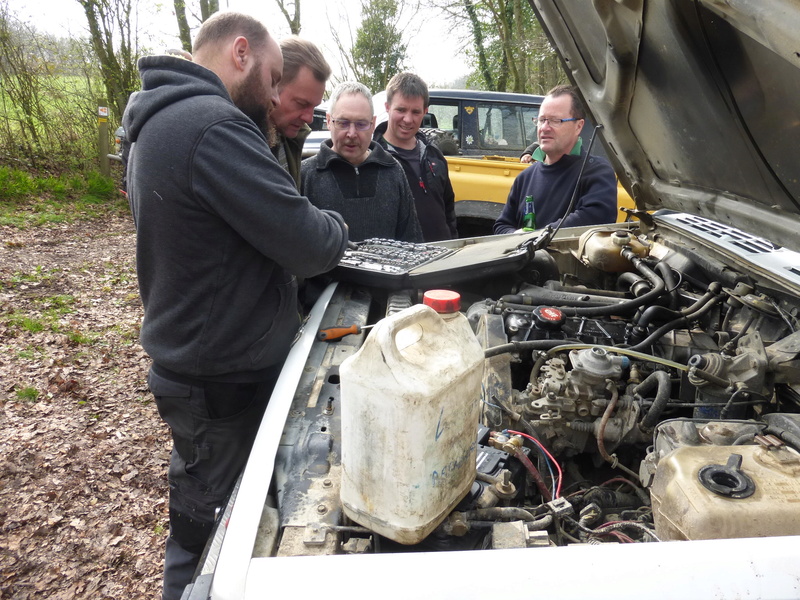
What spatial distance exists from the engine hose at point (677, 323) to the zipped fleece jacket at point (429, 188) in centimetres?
186

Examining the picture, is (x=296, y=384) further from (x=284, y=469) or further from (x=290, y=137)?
(x=290, y=137)

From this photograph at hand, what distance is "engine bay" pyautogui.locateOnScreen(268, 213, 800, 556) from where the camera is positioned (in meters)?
1.07

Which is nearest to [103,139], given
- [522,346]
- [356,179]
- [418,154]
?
[418,154]

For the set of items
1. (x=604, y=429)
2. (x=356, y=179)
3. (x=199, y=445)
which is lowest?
(x=199, y=445)

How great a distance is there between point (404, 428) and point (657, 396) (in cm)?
90

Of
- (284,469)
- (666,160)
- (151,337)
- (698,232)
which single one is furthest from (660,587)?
(698,232)

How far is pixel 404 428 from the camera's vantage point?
967 mm

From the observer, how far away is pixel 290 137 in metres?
2.45

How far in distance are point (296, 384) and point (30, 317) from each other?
4.20 meters

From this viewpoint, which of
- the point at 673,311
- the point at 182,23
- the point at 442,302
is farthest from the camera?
the point at 182,23

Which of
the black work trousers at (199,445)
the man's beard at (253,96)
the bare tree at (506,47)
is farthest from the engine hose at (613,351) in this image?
the bare tree at (506,47)

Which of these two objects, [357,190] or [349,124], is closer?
[349,124]

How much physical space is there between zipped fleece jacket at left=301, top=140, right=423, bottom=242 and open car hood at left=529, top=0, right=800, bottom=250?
1.09m

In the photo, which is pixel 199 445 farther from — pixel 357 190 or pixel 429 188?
pixel 429 188
